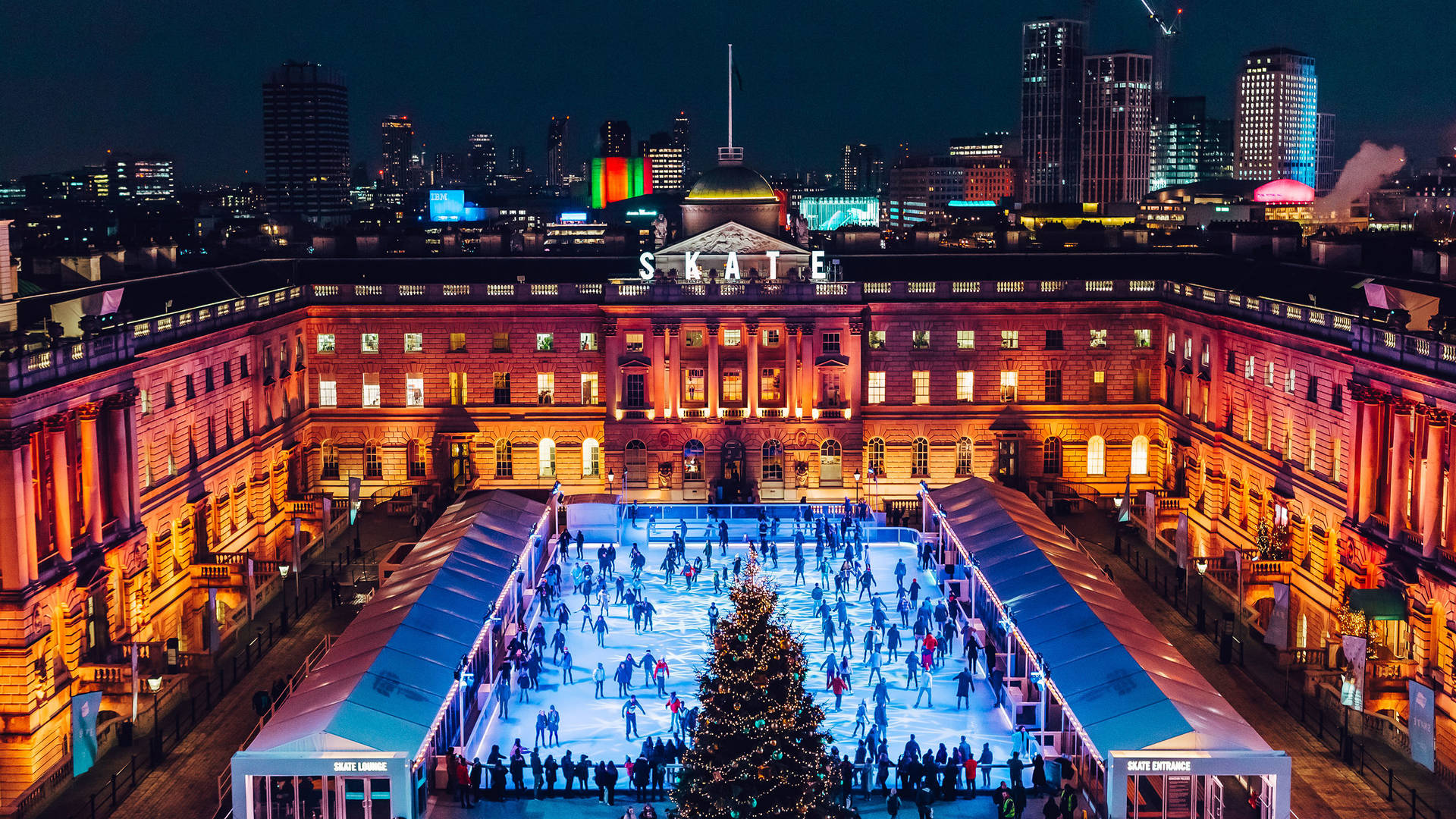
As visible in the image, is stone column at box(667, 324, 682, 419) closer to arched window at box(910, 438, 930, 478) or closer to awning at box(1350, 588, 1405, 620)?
arched window at box(910, 438, 930, 478)

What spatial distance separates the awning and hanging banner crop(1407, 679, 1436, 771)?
10698mm

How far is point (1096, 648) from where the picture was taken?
49531 mm

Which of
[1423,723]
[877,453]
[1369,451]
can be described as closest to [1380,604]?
[1369,451]

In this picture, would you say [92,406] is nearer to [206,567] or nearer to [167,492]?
[167,492]

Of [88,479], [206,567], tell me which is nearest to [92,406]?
[88,479]

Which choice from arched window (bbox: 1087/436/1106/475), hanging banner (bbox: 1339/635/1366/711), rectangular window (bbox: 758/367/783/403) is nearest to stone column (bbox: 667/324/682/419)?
rectangular window (bbox: 758/367/783/403)

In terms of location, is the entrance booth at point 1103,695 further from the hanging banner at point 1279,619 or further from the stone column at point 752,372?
the stone column at point 752,372

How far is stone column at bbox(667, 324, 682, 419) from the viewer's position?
309 ft

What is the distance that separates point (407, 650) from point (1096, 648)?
20.9 meters

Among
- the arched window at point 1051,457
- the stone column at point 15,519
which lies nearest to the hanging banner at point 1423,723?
the stone column at point 15,519

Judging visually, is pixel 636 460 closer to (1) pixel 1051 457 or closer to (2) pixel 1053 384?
(1) pixel 1051 457

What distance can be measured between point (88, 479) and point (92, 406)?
2774 millimetres

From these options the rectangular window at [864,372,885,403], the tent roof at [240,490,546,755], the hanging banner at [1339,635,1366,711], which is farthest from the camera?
the rectangular window at [864,372,885,403]

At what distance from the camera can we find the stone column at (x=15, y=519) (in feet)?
178
